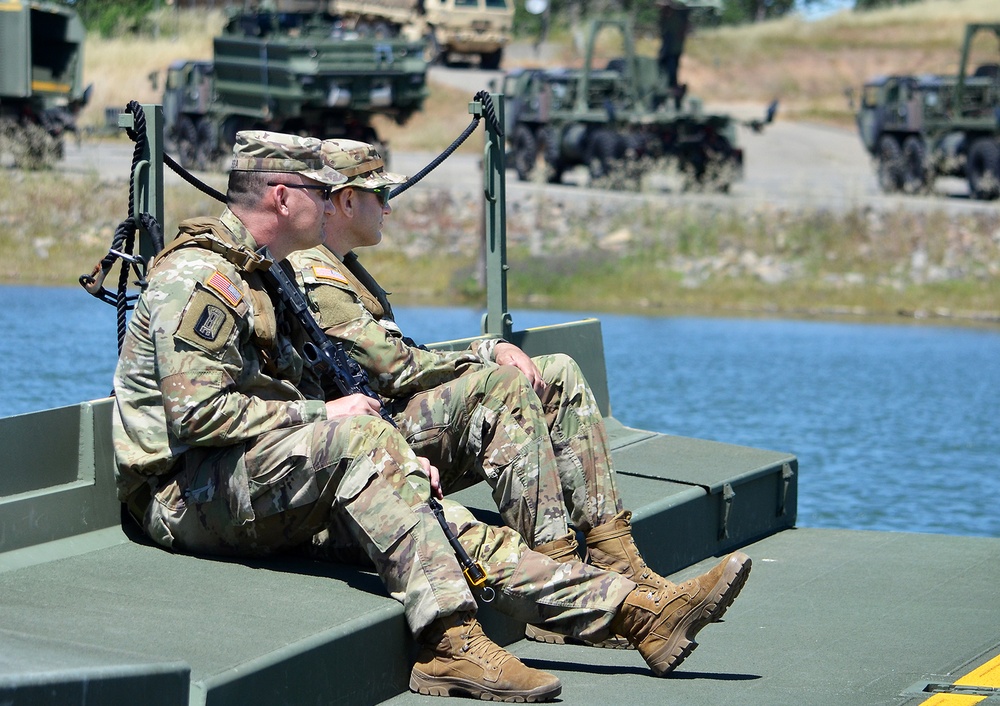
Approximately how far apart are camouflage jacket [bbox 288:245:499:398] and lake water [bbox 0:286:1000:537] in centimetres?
397

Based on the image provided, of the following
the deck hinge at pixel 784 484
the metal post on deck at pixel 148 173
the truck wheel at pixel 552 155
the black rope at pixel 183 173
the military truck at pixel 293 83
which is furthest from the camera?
the truck wheel at pixel 552 155

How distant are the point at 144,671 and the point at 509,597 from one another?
1143 mm

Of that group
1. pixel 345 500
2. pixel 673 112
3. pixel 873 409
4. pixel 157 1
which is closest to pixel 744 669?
pixel 345 500

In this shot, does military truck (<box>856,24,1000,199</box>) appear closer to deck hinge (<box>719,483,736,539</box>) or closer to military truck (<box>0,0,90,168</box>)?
military truck (<box>0,0,90,168</box>)

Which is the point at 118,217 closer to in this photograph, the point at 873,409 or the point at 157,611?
the point at 873,409

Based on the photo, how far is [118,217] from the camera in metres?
17.9

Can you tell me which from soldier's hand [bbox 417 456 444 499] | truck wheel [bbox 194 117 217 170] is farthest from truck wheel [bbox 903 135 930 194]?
soldier's hand [bbox 417 456 444 499]

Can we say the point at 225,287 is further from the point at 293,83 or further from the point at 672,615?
the point at 293,83

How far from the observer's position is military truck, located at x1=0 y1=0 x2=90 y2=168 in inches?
794

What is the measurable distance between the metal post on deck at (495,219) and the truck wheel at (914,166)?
17.3 metres

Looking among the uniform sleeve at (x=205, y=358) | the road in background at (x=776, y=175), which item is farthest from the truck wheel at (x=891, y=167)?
the uniform sleeve at (x=205, y=358)

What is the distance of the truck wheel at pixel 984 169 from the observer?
20.6 meters

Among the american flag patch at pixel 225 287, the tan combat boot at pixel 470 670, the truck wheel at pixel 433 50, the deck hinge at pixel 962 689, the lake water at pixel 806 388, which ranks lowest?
the lake water at pixel 806 388

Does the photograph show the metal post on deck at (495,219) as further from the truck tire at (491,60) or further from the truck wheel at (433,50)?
the truck tire at (491,60)
